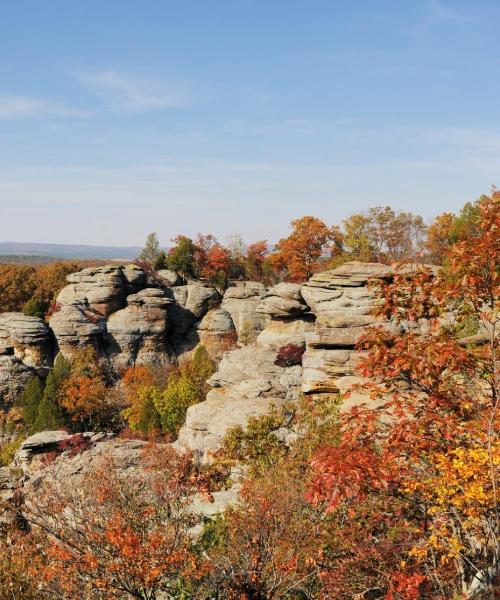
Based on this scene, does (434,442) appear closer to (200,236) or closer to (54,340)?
(54,340)

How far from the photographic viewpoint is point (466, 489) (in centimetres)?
575

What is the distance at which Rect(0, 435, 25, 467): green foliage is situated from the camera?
3123cm

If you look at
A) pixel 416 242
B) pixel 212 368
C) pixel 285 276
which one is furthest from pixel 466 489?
pixel 416 242

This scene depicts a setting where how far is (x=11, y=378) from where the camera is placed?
37.9m

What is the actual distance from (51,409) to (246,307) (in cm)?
1812

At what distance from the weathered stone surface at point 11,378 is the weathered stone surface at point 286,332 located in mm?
18752

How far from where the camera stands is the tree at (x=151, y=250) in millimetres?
53222

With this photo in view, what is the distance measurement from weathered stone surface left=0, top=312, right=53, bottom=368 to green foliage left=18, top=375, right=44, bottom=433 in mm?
3204

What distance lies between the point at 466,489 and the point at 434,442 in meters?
0.91

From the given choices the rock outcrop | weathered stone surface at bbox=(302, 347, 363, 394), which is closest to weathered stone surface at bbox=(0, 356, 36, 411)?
the rock outcrop

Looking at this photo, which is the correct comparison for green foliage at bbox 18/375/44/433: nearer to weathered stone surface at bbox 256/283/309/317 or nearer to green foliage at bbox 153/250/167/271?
green foliage at bbox 153/250/167/271

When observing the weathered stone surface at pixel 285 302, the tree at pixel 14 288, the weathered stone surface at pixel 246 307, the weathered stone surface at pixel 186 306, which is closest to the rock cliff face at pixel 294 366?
the weathered stone surface at pixel 285 302

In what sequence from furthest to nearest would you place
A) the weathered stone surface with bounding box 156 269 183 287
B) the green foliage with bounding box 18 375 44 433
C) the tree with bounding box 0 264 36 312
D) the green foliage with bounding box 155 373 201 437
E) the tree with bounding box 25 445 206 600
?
the tree with bounding box 0 264 36 312, the weathered stone surface with bounding box 156 269 183 287, the green foliage with bounding box 18 375 44 433, the green foliage with bounding box 155 373 201 437, the tree with bounding box 25 445 206 600

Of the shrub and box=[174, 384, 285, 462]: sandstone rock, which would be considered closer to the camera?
box=[174, 384, 285, 462]: sandstone rock
